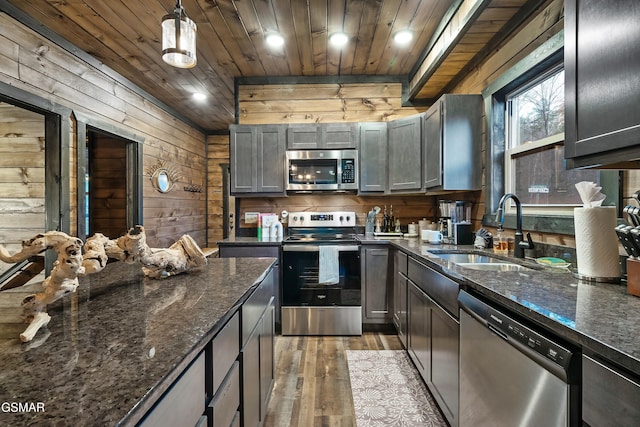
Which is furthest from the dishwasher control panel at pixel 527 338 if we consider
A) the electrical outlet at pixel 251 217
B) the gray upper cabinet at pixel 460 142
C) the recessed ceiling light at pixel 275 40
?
the electrical outlet at pixel 251 217

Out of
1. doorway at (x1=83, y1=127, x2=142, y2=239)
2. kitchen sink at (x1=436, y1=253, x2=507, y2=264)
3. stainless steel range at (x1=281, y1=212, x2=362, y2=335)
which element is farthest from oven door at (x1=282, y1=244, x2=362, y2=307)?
doorway at (x1=83, y1=127, x2=142, y2=239)

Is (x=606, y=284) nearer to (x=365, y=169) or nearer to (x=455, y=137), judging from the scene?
(x=455, y=137)

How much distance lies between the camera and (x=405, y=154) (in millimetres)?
3367

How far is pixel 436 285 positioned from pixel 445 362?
421 mm

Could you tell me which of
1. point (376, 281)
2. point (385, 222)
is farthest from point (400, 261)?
point (385, 222)

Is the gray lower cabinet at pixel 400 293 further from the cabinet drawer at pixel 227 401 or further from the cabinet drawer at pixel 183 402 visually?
the cabinet drawer at pixel 183 402

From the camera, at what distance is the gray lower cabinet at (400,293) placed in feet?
8.76

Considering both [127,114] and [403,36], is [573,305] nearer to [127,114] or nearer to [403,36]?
[403,36]

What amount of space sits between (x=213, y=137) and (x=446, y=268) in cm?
582

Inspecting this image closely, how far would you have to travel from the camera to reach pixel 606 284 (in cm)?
130

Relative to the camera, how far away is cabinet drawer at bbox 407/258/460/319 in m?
1.65

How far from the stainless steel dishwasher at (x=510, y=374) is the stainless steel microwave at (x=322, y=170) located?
7.18 ft

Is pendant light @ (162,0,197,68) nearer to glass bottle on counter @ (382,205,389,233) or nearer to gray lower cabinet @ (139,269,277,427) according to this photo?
gray lower cabinet @ (139,269,277,427)

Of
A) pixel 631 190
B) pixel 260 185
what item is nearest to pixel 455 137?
pixel 631 190
